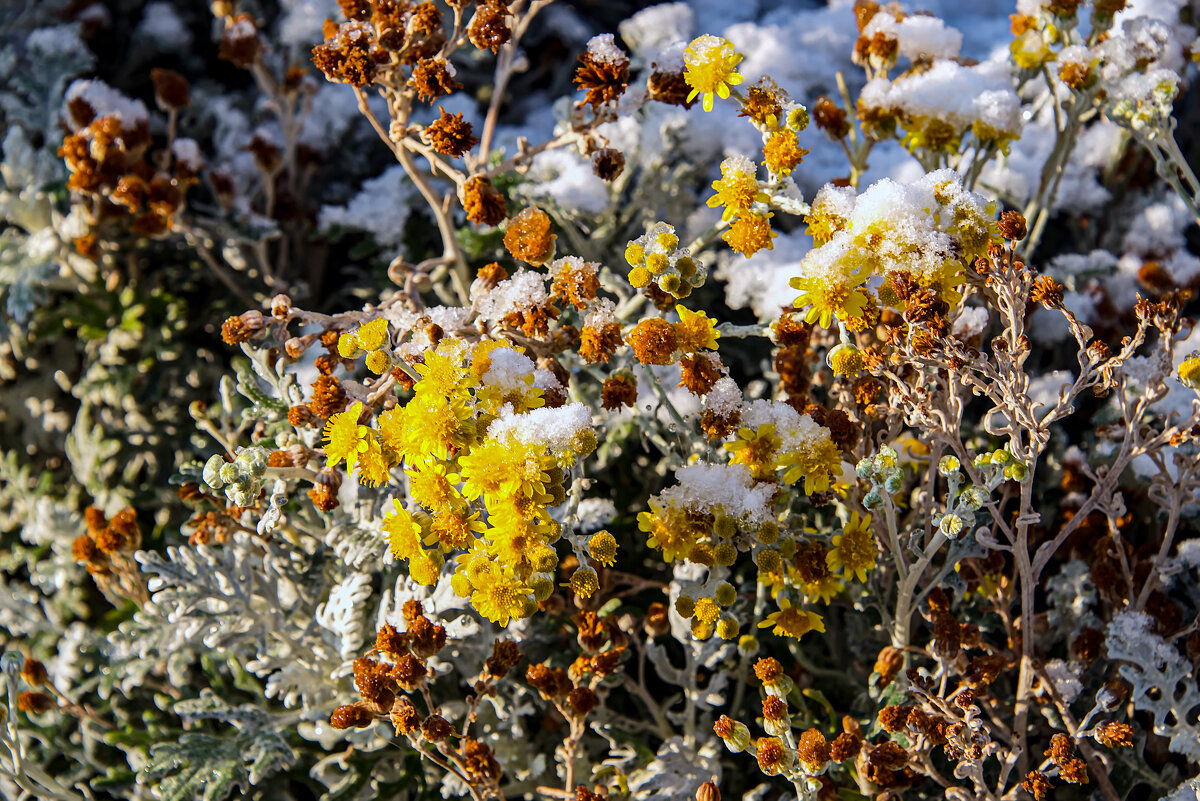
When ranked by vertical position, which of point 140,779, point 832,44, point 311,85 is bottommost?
point 140,779

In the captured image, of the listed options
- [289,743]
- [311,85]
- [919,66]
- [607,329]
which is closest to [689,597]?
[607,329]

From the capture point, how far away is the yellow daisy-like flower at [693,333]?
4.28ft

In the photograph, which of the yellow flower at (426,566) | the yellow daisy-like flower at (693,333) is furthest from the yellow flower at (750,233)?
the yellow flower at (426,566)

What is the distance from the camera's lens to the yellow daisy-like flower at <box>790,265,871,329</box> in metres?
1.28

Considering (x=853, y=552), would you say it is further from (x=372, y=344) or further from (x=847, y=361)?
(x=372, y=344)

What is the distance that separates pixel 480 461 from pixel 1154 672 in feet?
3.31

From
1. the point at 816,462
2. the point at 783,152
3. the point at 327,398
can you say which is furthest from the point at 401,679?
the point at 783,152

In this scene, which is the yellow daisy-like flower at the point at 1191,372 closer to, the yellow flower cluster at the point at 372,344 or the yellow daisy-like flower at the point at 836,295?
the yellow daisy-like flower at the point at 836,295

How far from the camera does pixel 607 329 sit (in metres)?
1.31

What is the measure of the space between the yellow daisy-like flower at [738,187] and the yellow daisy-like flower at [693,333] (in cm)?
17

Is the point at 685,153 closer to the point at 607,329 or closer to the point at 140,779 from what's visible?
the point at 607,329

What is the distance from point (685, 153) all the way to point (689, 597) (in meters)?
1.16

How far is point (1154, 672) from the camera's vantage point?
143cm

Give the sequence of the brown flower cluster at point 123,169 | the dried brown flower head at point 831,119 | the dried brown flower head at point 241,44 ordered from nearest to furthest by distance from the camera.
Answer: the dried brown flower head at point 831,119
the brown flower cluster at point 123,169
the dried brown flower head at point 241,44
